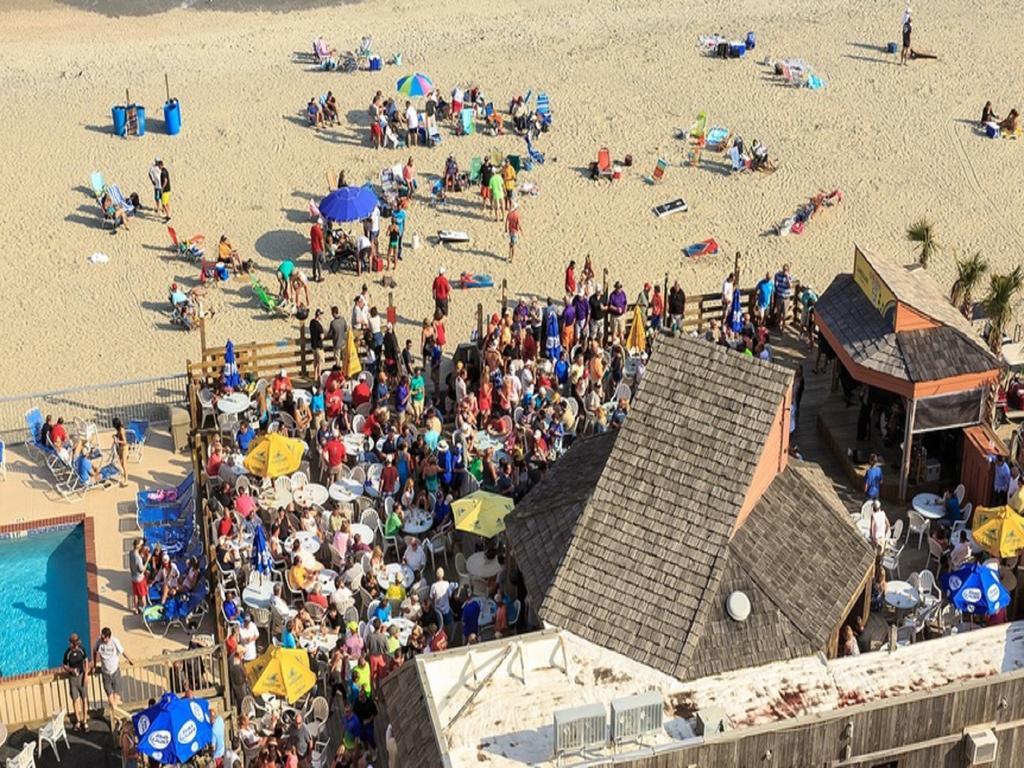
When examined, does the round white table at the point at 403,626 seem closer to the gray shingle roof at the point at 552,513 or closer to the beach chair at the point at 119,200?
the gray shingle roof at the point at 552,513

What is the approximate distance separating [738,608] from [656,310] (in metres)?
11.4

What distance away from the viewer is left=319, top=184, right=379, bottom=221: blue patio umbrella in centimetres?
3488

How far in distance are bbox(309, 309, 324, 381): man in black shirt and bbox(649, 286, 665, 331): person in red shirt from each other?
6467 mm

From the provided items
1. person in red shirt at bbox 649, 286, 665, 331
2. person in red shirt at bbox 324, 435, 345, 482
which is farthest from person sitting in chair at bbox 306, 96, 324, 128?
person in red shirt at bbox 324, 435, 345, 482

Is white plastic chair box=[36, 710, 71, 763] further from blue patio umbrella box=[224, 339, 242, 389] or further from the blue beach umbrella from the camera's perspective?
blue patio umbrella box=[224, 339, 242, 389]

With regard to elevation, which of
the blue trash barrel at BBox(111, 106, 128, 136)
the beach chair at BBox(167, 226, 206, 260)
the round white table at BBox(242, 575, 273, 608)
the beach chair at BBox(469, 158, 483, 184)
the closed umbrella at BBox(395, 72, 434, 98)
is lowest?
the round white table at BBox(242, 575, 273, 608)

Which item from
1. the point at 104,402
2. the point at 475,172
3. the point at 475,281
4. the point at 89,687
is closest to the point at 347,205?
the point at 475,281

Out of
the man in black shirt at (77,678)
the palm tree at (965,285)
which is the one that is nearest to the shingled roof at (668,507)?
the man in black shirt at (77,678)

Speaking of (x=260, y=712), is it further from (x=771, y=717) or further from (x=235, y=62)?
(x=235, y=62)

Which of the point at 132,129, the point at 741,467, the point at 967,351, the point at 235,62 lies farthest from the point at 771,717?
the point at 235,62

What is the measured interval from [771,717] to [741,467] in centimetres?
355

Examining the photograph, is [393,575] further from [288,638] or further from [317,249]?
[317,249]

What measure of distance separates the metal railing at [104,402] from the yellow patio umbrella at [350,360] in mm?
3207

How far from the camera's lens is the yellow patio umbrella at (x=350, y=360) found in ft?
96.5
